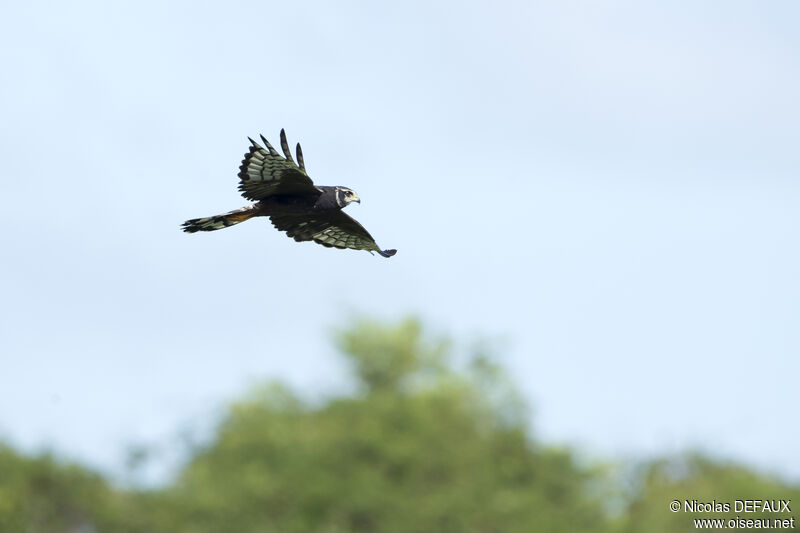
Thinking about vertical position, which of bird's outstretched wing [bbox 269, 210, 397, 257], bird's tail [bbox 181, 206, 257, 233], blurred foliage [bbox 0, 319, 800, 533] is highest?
blurred foliage [bbox 0, 319, 800, 533]

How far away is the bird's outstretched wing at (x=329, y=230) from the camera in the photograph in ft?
53.6

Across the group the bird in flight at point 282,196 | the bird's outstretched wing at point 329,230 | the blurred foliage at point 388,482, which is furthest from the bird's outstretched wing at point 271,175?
the blurred foliage at point 388,482

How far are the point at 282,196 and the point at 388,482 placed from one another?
29603mm

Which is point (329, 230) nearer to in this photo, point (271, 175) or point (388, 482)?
point (271, 175)

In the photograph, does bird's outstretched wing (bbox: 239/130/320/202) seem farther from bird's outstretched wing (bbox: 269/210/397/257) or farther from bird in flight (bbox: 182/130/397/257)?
bird's outstretched wing (bbox: 269/210/397/257)

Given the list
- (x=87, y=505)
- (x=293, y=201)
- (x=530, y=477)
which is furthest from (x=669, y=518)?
(x=293, y=201)

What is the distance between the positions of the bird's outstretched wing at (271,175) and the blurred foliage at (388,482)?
90.0ft

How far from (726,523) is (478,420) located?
996cm

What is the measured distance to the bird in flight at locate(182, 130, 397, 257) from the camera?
14750 millimetres

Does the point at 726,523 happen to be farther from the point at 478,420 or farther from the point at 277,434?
the point at 277,434

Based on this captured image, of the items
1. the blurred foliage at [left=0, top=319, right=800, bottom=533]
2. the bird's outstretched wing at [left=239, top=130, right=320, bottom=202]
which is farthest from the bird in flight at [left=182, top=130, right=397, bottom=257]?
the blurred foliage at [left=0, top=319, right=800, bottom=533]

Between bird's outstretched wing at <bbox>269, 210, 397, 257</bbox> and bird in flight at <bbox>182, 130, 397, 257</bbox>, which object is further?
bird's outstretched wing at <bbox>269, 210, 397, 257</bbox>

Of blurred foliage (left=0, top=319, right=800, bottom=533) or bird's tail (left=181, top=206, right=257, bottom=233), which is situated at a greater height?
blurred foliage (left=0, top=319, right=800, bottom=533)

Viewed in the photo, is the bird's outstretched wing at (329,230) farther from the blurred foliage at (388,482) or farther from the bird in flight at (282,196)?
the blurred foliage at (388,482)
